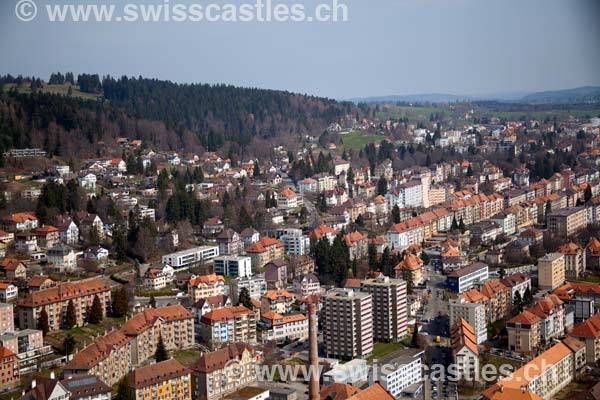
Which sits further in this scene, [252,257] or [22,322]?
[252,257]

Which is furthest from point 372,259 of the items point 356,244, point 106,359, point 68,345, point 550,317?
point 106,359

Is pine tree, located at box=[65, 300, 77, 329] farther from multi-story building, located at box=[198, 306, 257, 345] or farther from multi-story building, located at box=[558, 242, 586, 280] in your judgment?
multi-story building, located at box=[558, 242, 586, 280]

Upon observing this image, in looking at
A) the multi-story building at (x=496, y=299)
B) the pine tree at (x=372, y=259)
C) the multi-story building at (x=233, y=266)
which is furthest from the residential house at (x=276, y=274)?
the multi-story building at (x=496, y=299)

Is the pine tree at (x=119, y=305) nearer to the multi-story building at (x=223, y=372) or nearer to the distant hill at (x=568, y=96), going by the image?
the multi-story building at (x=223, y=372)

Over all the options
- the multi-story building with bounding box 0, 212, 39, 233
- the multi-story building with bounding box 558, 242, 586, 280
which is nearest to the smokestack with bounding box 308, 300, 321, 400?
the multi-story building with bounding box 558, 242, 586, 280

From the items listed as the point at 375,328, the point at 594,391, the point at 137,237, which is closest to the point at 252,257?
the point at 137,237

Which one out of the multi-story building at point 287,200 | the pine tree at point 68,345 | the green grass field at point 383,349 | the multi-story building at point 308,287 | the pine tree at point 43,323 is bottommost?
the green grass field at point 383,349

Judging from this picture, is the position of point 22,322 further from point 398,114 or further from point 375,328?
point 398,114
